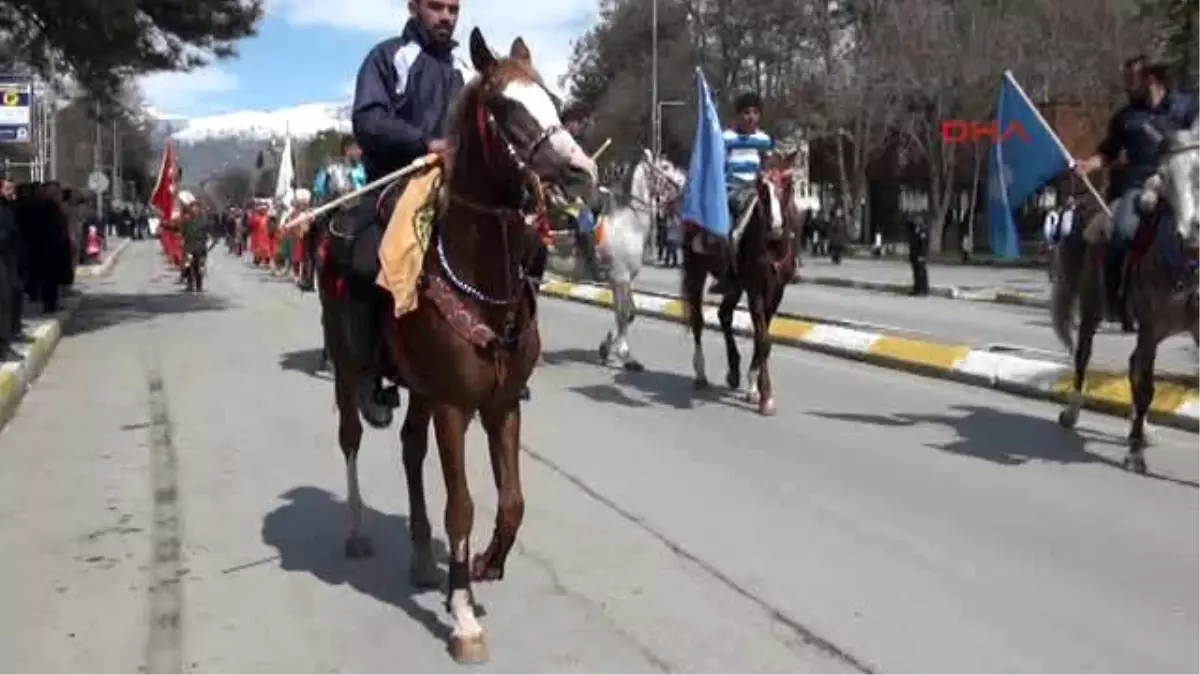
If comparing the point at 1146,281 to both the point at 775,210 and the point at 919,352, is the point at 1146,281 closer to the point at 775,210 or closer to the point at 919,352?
the point at 775,210

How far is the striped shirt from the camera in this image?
1289 centimetres

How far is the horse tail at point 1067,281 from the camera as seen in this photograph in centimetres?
1190

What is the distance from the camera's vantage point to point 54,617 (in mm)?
6914

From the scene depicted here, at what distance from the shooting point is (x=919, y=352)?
15.9 metres

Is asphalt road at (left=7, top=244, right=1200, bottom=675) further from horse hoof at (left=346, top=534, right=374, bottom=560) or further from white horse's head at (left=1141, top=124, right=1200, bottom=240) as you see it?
white horse's head at (left=1141, top=124, right=1200, bottom=240)

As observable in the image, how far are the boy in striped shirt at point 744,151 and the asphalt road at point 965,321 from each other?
14.4 ft

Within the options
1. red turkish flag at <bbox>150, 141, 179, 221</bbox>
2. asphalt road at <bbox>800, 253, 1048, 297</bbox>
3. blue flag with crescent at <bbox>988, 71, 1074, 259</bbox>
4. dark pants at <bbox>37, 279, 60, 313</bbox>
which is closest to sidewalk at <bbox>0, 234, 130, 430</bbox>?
dark pants at <bbox>37, 279, 60, 313</bbox>

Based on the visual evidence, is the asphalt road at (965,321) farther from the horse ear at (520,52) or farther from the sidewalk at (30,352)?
the horse ear at (520,52)

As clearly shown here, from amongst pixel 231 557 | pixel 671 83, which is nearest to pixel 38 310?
pixel 231 557

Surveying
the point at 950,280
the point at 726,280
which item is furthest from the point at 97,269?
the point at 726,280

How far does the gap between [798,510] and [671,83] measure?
66927 mm

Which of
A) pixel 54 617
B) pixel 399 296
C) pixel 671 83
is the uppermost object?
pixel 671 83

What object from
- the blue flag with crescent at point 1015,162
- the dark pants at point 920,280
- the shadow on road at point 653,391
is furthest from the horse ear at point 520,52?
the dark pants at point 920,280

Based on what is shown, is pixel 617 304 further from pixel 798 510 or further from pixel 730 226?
pixel 798 510
